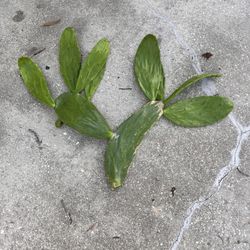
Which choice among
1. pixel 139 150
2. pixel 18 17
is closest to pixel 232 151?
pixel 139 150

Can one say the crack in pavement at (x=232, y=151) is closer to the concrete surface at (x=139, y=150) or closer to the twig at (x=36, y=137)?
the concrete surface at (x=139, y=150)

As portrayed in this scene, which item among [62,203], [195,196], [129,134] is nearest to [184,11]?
[129,134]

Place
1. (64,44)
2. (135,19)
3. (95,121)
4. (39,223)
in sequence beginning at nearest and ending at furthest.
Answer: (39,223) → (95,121) → (64,44) → (135,19)

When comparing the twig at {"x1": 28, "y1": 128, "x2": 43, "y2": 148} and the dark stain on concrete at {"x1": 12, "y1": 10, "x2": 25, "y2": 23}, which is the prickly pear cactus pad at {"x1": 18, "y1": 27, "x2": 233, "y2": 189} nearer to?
the twig at {"x1": 28, "y1": 128, "x2": 43, "y2": 148}

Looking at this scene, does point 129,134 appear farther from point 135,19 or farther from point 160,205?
point 135,19

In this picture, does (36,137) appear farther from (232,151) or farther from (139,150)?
(232,151)

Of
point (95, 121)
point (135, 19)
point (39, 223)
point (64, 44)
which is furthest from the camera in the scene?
point (135, 19)

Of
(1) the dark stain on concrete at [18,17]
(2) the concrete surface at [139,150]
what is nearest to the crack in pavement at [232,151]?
(2) the concrete surface at [139,150]
